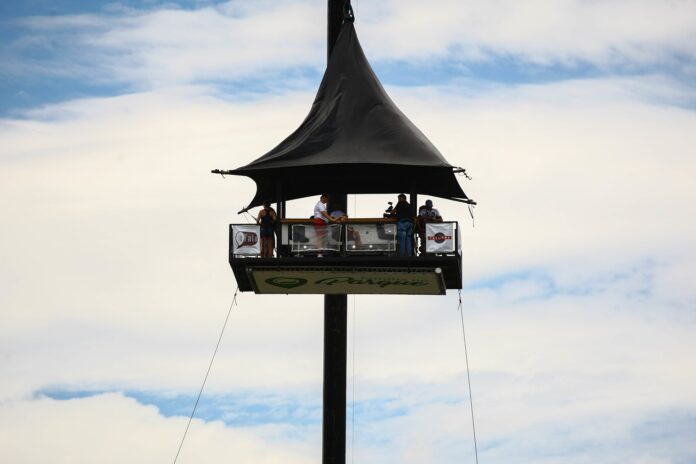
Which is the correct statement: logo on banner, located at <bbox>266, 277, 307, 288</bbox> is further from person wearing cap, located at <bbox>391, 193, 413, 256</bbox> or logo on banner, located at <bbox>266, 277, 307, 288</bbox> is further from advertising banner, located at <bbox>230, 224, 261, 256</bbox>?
person wearing cap, located at <bbox>391, 193, 413, 256</bbox>

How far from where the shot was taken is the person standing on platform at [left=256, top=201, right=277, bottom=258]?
5697 cm

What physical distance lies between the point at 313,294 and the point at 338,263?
5.04 feet

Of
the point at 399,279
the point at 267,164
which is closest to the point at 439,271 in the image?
the point at 399,279

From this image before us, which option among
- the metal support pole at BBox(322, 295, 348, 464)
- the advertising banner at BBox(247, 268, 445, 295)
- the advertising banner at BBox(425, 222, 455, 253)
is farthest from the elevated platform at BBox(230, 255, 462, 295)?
the metal support pole at BBox(322, 295, 348, 464)

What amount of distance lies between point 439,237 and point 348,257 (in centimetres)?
201

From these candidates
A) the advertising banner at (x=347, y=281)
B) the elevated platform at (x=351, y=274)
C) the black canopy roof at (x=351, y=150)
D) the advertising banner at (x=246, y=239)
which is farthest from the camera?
the black canopy roof at (x=351, y=150)

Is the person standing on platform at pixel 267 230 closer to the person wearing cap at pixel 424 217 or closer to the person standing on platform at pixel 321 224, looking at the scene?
the person standing on platform at pixel 321 224

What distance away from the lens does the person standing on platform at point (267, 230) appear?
57.0 metres

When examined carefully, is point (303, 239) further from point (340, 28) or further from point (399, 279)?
point (340, 28)

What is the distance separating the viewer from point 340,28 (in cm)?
6041

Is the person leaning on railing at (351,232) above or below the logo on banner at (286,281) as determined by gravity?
above

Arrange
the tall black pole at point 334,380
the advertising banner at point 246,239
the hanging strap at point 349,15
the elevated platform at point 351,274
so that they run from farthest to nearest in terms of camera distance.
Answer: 1. the hanging strap at point 349,15
2. the tall black pole at point 334,380
3. the advertising banner at point 246,239
4. the elevated platform at point 351,274

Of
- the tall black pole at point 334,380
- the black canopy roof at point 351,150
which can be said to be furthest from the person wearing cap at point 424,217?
the tall black pole at point 334,380

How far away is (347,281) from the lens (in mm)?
57062
